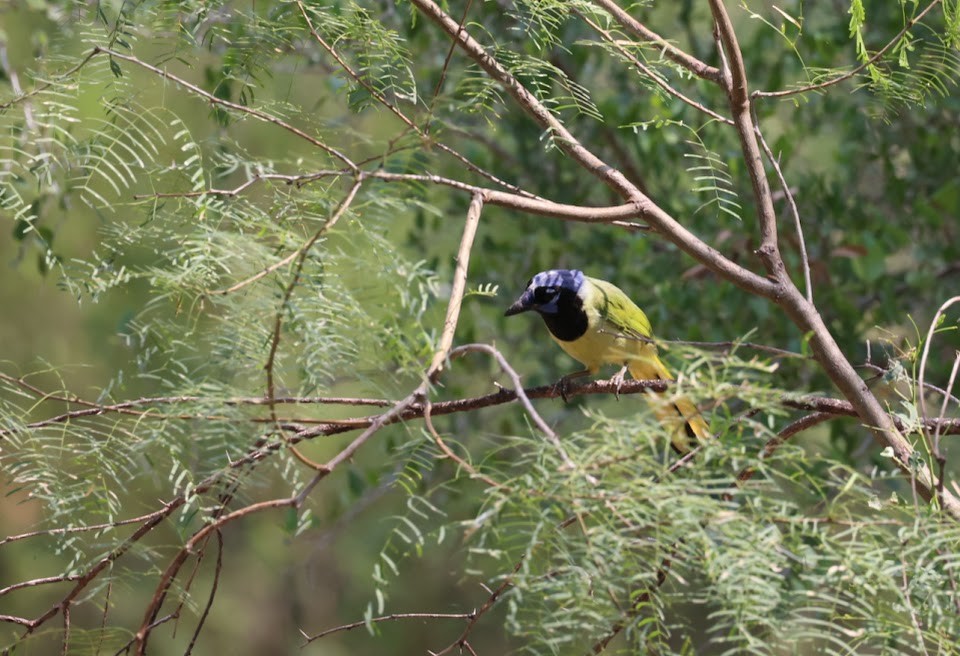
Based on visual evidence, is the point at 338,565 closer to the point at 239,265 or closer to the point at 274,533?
the point at 274,533

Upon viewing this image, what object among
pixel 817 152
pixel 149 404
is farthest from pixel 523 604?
pixel 817 152

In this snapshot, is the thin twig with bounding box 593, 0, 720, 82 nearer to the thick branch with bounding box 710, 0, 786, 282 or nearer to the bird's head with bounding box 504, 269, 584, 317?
the thick branch with bounding box 710, 0, 786, 282

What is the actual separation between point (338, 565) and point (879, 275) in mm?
3641

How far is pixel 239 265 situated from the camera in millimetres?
936

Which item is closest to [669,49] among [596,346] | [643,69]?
[643,69]

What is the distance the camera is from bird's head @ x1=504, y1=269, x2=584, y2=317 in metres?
2.24

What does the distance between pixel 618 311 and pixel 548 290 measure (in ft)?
0.61

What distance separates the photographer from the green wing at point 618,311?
2.31 metres

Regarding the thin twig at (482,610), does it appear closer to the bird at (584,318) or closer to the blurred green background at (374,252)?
the blurred green background at (374,252)

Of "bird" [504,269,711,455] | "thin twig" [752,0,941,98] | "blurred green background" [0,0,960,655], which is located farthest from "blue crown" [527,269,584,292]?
"thin twig" [752,0,941,98]

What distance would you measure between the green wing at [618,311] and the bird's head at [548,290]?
63 mm

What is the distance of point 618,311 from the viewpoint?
2.39m

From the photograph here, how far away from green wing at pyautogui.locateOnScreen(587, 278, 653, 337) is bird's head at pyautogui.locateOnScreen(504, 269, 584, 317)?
63mm

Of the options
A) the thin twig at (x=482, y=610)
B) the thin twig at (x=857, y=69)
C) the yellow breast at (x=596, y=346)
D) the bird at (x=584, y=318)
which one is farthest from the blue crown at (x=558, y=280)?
the thin twig at (x=482, y=610)
